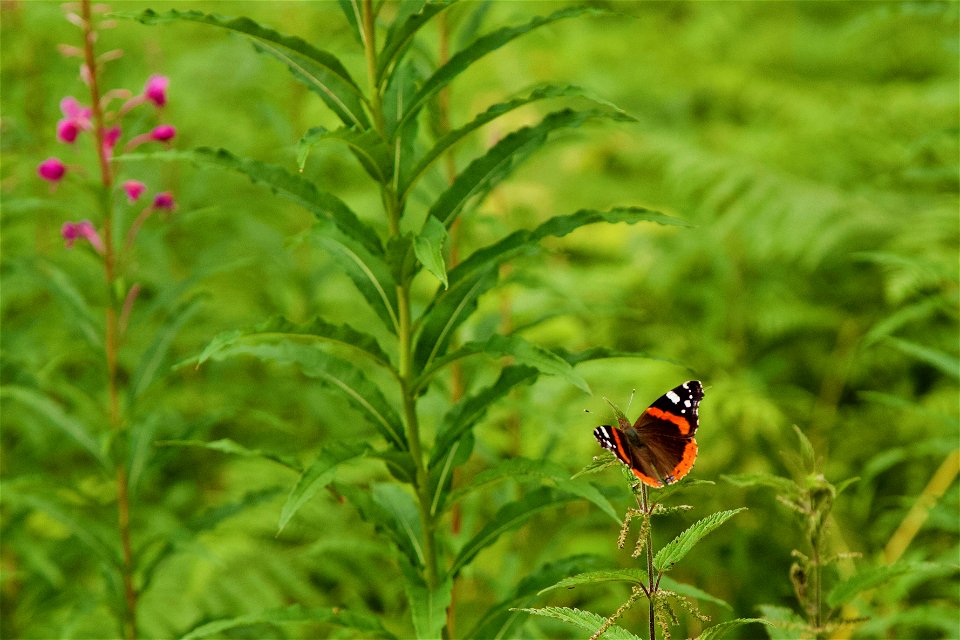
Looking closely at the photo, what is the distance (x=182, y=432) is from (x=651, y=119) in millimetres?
2952

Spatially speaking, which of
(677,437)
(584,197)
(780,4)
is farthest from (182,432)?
(780,4)

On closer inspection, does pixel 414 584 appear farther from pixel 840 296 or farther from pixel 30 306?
pixel 840 296

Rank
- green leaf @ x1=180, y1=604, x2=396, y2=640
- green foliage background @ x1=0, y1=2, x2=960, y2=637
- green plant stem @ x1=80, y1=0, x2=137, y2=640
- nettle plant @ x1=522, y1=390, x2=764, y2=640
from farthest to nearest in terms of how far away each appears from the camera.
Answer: green foliage background @ x1=0, y1=2, x2=960, y2=637
green plant stem @ x1=80, y1=0, x2=137, y2=640
green leaf @ x1=180, y1=604, x2=396, y2=640
nettle plant @ x1=522, y1=390, x2=764, y2=640

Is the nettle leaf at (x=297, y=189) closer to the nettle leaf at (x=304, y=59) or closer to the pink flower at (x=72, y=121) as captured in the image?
the nettle leaf at (x=304, y=59)

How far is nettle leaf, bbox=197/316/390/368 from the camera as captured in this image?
0.94 metres

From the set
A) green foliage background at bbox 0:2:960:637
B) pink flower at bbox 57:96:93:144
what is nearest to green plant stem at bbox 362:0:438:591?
green foliage background at bbox 0:2:960:637

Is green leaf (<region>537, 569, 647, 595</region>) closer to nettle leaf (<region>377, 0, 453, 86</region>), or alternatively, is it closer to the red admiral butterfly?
the red admiral butterfly

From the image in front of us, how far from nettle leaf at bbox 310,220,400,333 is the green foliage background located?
35 cm

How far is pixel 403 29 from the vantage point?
3.35ft

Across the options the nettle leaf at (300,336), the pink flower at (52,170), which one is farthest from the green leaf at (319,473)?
the pink flower at (52,170)

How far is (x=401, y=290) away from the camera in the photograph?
1.11 metres

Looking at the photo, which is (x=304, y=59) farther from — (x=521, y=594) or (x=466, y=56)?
(x=521, y=594)

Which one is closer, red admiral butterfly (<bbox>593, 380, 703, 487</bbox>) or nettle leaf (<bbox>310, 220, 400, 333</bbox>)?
red admiral butterfly (<bbox>593, 380, 703, 487</bbox>)

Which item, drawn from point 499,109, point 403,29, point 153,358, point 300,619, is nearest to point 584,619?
point 300,619
